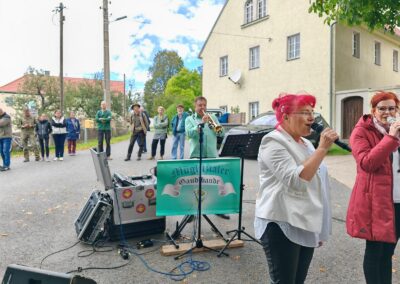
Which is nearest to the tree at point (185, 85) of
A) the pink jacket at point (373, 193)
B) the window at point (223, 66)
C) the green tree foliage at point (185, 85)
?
the green tree foliage at point (185, 85)

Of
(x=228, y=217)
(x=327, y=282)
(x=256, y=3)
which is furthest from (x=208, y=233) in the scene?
(x=256, y=3)

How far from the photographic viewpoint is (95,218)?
4539 mm

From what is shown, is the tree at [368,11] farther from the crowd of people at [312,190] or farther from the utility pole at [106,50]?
the utility pole at [106,50]

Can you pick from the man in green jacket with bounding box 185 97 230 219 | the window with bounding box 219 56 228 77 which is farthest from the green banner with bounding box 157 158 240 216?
the window with bounding box 219 56 228 77

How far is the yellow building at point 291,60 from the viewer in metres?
18.4

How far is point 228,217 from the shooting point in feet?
19.1

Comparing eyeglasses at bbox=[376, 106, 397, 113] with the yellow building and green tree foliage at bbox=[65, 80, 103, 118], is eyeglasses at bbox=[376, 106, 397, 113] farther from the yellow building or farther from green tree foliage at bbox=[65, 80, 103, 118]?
green tree foliage at bbox=[65, 80, 103, 118]

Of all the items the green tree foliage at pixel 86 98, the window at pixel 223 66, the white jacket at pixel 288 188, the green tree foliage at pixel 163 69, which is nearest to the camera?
the white jacket at pixel 288 188

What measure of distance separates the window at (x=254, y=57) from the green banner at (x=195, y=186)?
1914 cm

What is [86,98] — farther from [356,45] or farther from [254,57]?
[356,45]

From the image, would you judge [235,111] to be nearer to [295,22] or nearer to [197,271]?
[295,22]

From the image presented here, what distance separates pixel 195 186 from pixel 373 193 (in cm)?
223

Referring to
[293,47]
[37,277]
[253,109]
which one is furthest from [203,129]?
[253,109]

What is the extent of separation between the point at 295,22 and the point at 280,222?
19562 mm
